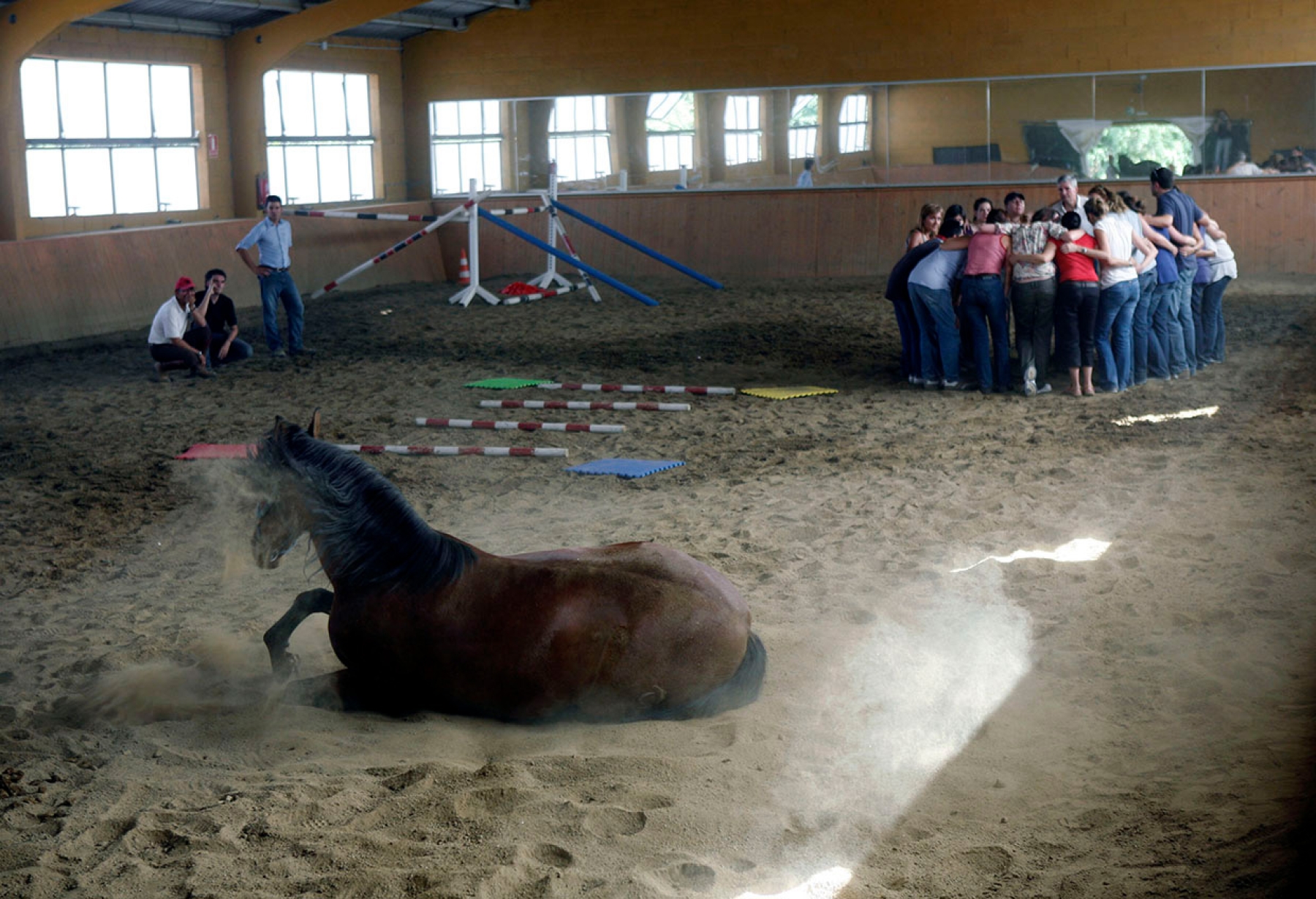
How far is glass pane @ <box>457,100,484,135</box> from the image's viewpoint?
20719mm

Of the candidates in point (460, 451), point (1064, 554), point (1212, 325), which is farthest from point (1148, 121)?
point (1064, 554)

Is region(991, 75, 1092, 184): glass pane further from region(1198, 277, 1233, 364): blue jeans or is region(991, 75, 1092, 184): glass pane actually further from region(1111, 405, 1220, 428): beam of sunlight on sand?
region(1111, 405, 1220, 428): beam of sunlight on sand

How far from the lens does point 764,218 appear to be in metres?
19.1

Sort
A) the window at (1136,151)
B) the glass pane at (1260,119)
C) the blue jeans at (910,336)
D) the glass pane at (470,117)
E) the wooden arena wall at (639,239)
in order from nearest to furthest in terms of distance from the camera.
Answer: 1. the blue jeans at (910,336)
2. the wooden arena wall at (639,239)
3. the glass pane at (1260,119)
4. the window at (1136,151)
5. the glass pane at (470,117)

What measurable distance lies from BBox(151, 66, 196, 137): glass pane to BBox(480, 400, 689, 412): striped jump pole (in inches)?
376

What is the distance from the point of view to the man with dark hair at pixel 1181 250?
385 inches

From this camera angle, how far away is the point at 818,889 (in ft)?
9.70

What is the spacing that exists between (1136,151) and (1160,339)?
8.32 meters

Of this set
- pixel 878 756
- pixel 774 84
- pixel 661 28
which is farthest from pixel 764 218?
pixel 878 756

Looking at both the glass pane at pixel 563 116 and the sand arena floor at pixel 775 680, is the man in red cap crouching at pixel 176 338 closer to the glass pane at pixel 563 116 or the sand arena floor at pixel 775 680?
the sand arena floor at pixel 775 680

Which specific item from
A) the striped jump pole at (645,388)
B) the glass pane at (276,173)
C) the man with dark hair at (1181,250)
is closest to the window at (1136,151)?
the man with dark hair at (1181,250)

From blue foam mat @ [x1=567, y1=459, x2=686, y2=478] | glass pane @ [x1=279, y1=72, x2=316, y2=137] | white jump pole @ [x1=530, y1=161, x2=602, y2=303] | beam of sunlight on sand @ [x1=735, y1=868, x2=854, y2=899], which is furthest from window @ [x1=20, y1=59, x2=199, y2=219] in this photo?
beam of sunlight on sand @ [x1=735, y1=868, x2=854, y2=899]

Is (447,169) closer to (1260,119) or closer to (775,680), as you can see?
(1260,119)

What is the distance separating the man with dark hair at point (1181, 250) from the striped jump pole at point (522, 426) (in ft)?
15.6
